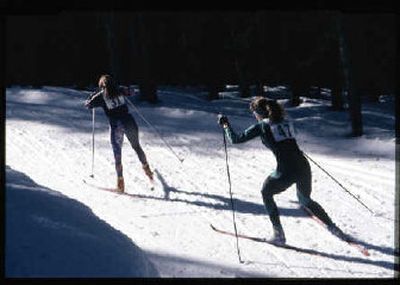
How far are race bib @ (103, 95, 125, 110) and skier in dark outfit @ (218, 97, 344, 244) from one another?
10.5ft

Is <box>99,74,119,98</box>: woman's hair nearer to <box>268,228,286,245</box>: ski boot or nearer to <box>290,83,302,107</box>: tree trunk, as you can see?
<box>268,228,286,245</box>: ski boot

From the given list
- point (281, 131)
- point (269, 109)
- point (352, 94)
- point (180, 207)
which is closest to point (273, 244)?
point (281, 131)

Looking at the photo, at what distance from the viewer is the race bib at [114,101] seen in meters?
10.2

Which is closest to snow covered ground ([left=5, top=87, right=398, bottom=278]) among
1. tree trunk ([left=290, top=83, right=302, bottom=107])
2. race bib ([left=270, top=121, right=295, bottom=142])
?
race bib ([left=270, top=121, right=295, bottom=142])

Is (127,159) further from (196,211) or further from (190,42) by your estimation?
(190,42)

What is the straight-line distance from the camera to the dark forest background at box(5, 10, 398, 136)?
2619 centimetres

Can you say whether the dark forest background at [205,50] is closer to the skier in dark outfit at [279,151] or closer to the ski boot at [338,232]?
the ski boot at [338,232]

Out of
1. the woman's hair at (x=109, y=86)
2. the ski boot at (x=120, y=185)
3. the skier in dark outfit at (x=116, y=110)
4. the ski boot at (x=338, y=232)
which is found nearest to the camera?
the ski boot at (x=338, y=232)

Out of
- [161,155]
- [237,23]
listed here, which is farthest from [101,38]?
[161,155]

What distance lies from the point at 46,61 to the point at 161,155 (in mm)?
25162

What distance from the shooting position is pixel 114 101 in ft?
33.3

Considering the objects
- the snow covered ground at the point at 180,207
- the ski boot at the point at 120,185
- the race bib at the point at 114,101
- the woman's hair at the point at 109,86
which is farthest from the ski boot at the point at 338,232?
the woman's hair at the point at 109,86

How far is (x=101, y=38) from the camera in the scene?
120ft

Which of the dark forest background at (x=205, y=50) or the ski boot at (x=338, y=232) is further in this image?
the dark forest background at (x=205, y=50)
